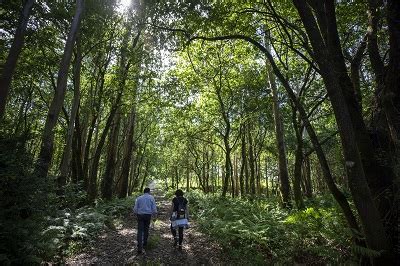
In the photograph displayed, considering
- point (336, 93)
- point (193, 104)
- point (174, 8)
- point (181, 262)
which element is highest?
point (193, 104)

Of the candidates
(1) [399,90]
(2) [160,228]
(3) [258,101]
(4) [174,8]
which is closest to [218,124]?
(3) [258,101]

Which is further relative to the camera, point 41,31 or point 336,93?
point 41,31

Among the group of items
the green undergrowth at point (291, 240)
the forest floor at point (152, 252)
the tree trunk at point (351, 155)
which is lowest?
the forest floor at point (152, 252)

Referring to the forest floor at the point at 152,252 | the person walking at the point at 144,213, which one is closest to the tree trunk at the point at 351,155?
the forest floor at the point at 152,252

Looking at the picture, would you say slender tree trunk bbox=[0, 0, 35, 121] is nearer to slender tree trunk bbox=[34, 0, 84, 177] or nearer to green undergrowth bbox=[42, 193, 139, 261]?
slender tree trunk bbox=[34, 0, 84, 177]

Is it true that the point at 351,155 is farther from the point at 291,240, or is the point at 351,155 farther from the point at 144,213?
the point at 144,213

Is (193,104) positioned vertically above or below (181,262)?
above

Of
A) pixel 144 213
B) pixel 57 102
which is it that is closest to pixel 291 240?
pixel 144 213

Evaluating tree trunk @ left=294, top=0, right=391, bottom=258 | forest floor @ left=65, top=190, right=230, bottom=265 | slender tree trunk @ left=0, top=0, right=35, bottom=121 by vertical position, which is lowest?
forest floor @ left=65, top=190, right=230, bottom=265

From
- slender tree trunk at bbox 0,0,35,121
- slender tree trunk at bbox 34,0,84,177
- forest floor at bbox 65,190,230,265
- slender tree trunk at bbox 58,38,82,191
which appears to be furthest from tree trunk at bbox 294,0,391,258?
slender tree trunk at bbox 58,38,82,191

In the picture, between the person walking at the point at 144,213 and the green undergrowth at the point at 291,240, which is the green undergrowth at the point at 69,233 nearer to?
the person walking at the point at 144,213

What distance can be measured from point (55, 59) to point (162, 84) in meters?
6.96

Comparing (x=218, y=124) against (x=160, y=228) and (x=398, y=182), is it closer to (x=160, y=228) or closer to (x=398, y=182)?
(x=160, y=228)

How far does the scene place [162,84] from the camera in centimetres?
1981
